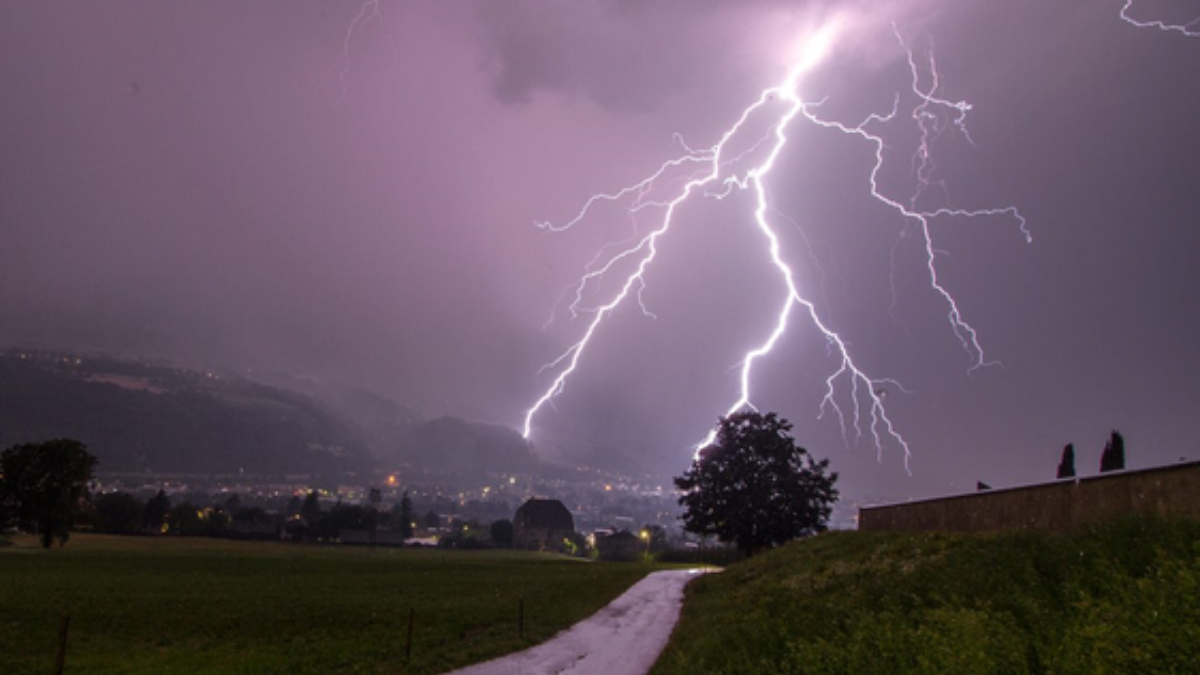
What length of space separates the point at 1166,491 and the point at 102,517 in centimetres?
11593

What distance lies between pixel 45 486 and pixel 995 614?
3103 inches

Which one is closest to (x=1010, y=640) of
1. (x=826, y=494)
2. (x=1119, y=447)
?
(x=1119, y=447)

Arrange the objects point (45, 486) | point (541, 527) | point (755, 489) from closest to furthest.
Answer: point (755, 489) → point (45, 486) → point (541, 527)

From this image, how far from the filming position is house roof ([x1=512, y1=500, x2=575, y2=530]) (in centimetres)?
13775

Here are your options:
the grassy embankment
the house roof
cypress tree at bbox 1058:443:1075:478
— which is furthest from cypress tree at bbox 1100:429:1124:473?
the house roof

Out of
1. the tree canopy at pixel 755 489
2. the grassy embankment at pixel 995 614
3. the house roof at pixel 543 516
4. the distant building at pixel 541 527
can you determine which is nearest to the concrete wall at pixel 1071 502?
the grassy embankment at pixel 995 614

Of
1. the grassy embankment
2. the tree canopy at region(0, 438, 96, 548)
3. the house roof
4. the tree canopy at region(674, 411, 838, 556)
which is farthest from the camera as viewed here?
the house roof

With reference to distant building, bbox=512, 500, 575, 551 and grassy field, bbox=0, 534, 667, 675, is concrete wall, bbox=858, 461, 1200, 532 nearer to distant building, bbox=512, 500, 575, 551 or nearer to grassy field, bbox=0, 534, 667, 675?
grassy field, bbox=0, 534, 667, 675

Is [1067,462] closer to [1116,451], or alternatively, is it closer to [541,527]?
[1116,451]

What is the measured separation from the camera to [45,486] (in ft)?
209

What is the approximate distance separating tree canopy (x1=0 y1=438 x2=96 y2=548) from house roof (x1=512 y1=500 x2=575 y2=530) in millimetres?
81336

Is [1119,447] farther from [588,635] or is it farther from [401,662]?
[401,662]

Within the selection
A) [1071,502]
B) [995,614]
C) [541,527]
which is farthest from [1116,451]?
[541,527]

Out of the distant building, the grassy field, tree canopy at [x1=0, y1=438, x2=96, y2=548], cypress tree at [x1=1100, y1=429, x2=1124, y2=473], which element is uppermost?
cypress tree at [x1=1100, y1=429, x2=1124, y2=473]
